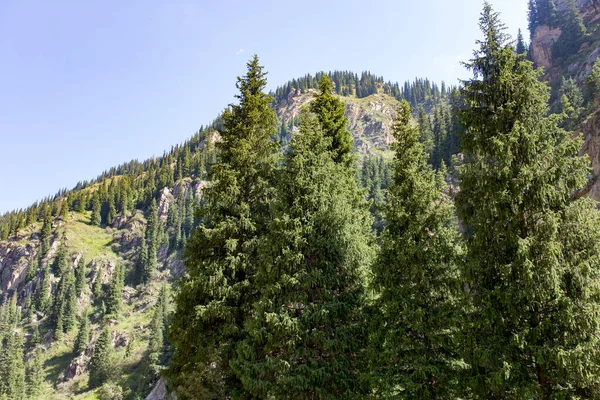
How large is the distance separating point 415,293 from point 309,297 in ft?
11.6

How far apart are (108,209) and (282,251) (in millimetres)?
162137

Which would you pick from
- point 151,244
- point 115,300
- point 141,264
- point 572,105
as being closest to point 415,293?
point 572,105

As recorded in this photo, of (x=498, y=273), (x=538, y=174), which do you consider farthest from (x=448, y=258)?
(x=538, y=174)

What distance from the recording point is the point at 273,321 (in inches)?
435

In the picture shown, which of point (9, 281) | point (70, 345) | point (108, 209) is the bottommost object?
point (70, 345)

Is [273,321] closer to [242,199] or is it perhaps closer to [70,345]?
[242,199]

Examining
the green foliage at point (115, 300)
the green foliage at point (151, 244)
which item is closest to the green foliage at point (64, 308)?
the green foliage at point (115, 300)

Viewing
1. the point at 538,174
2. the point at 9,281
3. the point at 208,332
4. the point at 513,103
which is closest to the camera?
the point at 538,174

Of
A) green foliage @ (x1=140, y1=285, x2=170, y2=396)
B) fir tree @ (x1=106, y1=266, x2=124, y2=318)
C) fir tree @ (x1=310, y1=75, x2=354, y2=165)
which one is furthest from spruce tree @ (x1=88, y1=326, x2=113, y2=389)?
fir tree @ (x1=310, y1=75, x2=354, y2=165)

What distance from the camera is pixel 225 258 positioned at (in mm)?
14109

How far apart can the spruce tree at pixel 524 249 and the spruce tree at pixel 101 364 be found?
8092 centimetres

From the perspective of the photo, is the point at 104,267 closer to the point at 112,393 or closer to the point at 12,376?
the point at 12,376

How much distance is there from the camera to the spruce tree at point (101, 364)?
71.5 meters

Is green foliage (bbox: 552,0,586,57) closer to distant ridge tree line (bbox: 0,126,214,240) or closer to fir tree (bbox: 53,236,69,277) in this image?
distant ridge tree line (bbox: 0,126,214,240)
